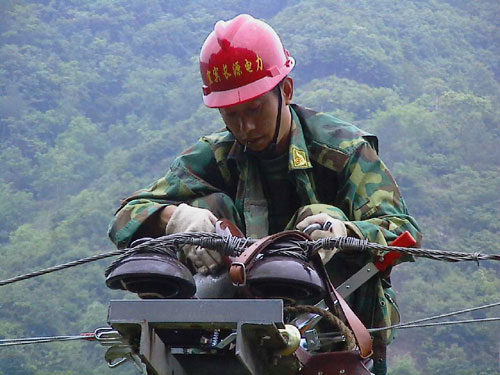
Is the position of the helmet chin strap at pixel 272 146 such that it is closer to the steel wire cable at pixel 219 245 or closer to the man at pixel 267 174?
the man at pixel 267 174

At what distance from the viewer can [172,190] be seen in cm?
Answer: 395

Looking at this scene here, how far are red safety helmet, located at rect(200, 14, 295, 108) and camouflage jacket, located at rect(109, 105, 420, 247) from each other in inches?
12.2

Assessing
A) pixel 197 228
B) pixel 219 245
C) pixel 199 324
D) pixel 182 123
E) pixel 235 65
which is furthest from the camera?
pixel 182 123

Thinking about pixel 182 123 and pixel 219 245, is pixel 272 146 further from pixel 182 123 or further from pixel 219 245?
pixel 182 123

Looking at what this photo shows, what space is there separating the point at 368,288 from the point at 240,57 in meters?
0.89

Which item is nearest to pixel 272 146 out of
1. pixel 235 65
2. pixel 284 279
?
pixel 235 65

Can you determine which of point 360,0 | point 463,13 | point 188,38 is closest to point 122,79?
point 188,38

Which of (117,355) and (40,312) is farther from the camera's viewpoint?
(40,312)

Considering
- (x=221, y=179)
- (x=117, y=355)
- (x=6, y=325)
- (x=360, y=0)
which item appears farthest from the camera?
(x=360, y=0)

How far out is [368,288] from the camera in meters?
3.65

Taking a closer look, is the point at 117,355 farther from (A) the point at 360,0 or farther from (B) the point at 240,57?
(A) the point at 360,0

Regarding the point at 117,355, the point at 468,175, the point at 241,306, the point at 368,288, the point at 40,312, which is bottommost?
the point at 468,175

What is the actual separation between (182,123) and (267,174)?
35.0 m

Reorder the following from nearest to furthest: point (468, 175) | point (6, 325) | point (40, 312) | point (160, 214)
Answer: point (160, 214), point (6, 325), point (40, 312), point (468, 175)
